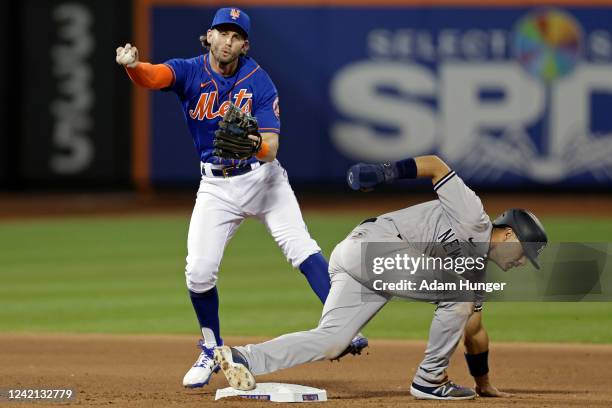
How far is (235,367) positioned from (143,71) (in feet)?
5.82

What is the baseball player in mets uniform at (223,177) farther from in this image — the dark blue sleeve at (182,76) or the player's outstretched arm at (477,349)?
the player's outstretched arm at (477,349)

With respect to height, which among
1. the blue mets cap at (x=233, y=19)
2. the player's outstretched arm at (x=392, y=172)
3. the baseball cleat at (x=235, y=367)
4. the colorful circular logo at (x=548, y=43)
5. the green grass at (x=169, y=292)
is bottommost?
the green grass at (x=169, y=292)

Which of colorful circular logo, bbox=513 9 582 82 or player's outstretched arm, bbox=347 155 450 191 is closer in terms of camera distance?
player's outstretched arm, bbox=347 155 450 191

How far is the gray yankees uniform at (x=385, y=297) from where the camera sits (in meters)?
5.73

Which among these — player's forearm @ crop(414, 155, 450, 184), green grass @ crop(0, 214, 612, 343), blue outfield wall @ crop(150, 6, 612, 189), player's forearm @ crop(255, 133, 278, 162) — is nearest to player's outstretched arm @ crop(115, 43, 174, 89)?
player's forearm @ crop(255, 133, 278, 162)

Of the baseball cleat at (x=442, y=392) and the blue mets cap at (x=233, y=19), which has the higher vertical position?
the blue mets cap at (x=233, y=19)

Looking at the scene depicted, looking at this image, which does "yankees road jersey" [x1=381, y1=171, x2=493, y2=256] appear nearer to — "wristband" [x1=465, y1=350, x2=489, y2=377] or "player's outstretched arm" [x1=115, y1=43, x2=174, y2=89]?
"wristband" [x1=465, y1=350, x2=489, y2=377]

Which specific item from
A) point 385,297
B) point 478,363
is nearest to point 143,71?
point 385,297

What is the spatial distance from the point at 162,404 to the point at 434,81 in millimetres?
13602

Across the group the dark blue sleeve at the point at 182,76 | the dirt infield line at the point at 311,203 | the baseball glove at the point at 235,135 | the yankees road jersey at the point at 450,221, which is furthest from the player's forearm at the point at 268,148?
the dirt infield line at the point at 311,203

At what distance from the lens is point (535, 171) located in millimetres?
18953

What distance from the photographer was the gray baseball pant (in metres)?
5.76

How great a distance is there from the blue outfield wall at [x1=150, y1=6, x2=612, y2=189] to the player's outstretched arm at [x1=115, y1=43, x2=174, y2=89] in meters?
12.4

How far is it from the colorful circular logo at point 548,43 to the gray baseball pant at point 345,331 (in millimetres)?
13543
